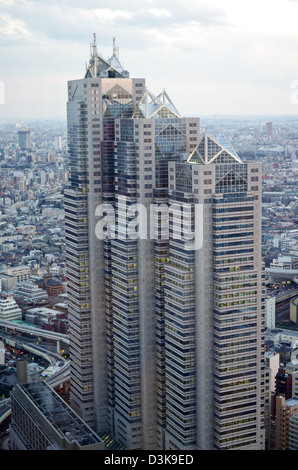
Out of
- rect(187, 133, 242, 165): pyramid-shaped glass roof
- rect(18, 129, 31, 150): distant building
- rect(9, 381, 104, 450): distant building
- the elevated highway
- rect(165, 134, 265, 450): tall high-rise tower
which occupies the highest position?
rect(18, 129, 31, 150): distant building

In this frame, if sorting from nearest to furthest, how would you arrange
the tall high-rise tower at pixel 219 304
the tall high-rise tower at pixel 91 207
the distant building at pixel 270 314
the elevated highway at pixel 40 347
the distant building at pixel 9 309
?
the tall high-rise tower at pixel 219 304, the tall high-rise tower at pixel 91 207, the elevated highway at pixel 40 347, the distant building at pixel 270 314, the distant building at pixel 9 309

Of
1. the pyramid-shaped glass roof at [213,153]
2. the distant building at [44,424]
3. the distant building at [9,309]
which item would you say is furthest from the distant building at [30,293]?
the pyramid-shaped glass roof at [213,153]

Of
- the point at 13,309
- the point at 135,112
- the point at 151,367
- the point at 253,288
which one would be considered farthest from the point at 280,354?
the point at 13,309

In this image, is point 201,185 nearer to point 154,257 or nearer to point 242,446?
point 154,257

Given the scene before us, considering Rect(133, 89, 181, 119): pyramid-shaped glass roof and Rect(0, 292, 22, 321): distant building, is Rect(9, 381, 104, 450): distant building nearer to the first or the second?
Rect(133, 89, 181, 119): pyramid-shaped glass roof

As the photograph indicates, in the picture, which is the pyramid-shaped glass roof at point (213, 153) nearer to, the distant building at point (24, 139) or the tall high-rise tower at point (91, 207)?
the tall high-rise tower at point (91, 207)

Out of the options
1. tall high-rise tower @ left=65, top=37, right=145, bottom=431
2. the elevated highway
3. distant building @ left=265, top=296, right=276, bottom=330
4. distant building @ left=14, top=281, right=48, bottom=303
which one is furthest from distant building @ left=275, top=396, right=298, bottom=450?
distant building @ left=14, top=281, right=48, bottom=303

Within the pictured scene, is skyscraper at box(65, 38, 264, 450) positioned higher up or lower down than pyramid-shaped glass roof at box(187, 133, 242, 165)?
lower down
